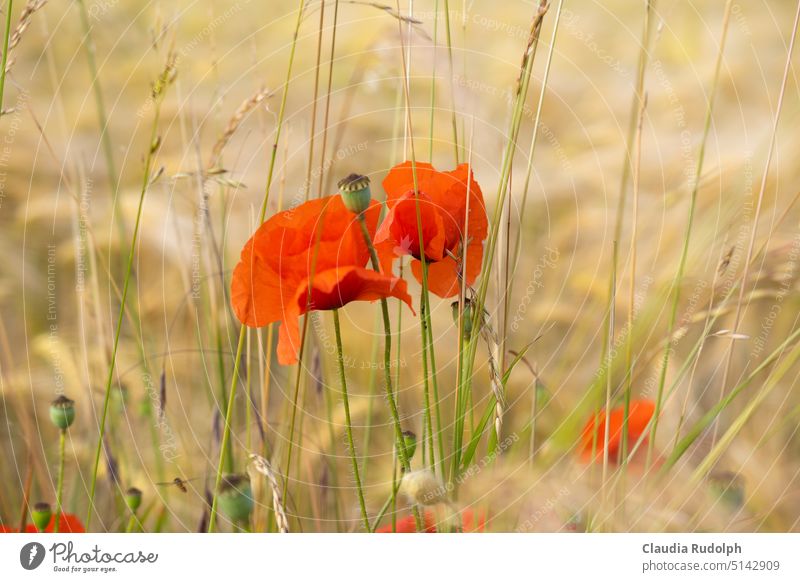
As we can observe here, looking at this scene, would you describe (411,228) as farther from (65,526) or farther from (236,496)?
(65,526)

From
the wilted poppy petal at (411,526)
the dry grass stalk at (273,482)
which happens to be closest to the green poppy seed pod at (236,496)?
the dry grass stalk at (273,482)

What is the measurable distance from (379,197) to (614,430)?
0.75 feet

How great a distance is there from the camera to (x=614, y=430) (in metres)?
0.49

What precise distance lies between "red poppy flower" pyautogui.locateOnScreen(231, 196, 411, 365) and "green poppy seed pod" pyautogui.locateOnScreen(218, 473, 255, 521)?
67 mm

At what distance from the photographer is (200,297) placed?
543 mm

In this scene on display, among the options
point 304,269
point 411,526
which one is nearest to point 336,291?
point 304,269

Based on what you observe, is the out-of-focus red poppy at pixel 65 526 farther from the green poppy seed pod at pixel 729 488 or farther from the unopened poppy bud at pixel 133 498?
the green poppy seed pod at pixel 729 488

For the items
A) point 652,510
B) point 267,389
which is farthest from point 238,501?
point 652,510

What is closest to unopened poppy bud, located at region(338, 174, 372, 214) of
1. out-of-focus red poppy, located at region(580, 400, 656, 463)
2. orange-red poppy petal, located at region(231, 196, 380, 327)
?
orange-red poppy petal, located at region(231, 196, 380, 327)

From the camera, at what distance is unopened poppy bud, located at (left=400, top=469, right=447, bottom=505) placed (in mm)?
347

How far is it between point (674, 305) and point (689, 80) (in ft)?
0.60

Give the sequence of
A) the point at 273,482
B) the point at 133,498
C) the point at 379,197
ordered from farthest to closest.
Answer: the point at 379,197
the point at 133,498
the point at 273,482

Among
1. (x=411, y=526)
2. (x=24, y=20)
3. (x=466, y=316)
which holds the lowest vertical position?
(x=411, y=526)

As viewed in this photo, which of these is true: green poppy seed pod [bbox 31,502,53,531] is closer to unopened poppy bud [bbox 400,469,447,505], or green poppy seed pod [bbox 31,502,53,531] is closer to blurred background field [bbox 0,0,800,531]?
blurred background field [bbox 0,0,800,531]
